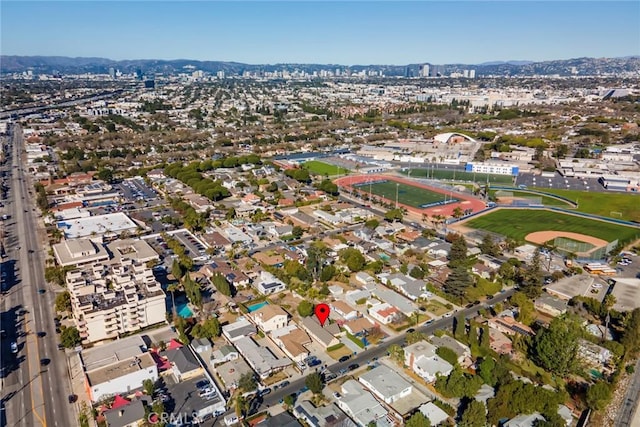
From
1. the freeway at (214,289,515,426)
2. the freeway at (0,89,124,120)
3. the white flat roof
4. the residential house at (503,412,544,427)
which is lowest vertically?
the freeway at (214,289,515,426)

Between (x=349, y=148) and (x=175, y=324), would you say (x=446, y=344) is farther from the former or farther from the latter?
(x=349, y=148)

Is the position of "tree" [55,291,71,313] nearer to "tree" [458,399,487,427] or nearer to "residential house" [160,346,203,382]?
"residential house" [160,346,203,382]

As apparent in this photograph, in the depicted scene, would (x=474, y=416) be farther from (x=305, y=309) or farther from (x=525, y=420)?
(x=305, y=309)

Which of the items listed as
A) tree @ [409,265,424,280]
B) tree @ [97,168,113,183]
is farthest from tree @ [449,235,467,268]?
tree @ [97,168,113,183]

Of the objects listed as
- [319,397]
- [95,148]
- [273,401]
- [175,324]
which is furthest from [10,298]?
[95,148]

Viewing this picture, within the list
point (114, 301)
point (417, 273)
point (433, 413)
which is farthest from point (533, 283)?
point (114, 301)

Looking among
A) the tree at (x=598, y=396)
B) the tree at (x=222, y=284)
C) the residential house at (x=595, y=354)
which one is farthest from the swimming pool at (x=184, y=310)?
the residential house at (x=595, y=354)
